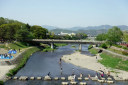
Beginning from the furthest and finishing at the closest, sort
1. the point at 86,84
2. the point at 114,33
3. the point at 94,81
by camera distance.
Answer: the point at 114,33 → the point at 94,81 → the point at 86,84

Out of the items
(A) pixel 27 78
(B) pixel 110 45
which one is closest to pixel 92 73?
(A) pixel 27 78

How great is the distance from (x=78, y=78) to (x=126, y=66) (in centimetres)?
1892

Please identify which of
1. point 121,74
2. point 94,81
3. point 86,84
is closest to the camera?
point 86,84

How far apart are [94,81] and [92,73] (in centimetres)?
648

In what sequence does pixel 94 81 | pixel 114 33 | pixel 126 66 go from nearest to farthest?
pixel 94 81, pixel 126 66, pixel 114 33

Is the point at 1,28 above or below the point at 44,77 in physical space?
above

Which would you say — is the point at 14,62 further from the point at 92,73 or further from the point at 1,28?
the point at 1,28

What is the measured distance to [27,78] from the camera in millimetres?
37625

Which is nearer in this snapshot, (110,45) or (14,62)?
(14,62)

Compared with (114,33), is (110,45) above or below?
below

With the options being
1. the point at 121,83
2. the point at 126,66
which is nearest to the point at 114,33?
the point at 126,66

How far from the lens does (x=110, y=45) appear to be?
90.6m

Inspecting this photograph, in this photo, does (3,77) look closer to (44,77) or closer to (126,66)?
(44,77)

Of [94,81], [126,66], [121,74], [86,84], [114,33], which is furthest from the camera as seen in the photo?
[114,33]
